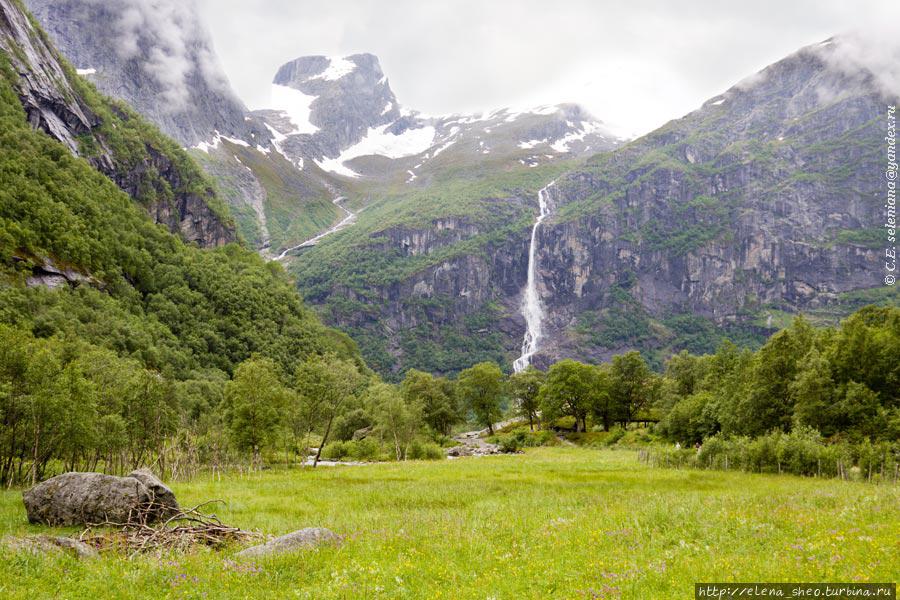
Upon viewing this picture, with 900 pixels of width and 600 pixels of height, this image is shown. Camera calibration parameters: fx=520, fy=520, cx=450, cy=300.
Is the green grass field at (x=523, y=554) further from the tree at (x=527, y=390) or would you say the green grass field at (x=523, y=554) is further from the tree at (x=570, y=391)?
the tree at (x=527, y=390)

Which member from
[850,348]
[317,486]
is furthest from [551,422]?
[317,486]

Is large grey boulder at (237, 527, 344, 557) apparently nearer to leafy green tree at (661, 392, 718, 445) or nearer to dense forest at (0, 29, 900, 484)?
dense forest at (0, 29, 900, 484)

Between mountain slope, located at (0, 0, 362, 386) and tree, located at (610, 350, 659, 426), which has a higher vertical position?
mountain slope, located at (0, 0, 362, 386)

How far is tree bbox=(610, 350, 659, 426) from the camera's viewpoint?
320 ft

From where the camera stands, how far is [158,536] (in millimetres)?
16547

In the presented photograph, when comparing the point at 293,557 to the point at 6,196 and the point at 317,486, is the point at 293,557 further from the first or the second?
the point at 6,196

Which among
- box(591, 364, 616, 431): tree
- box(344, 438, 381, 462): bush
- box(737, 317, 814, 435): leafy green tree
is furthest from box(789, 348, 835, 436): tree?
box(344, 438, 381, 462): bush

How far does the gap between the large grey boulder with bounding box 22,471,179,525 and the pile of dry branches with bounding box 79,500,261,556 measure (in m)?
0.45

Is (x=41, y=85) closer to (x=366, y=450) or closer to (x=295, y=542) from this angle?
(x=366, y=450)

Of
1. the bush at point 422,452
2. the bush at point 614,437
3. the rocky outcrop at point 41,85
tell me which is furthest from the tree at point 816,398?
the rocky outcrop at point 41,85

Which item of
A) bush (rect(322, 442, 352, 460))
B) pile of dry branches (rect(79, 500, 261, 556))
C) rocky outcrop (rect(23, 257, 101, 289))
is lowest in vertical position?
bush (rect(322, 442, 352, 460))

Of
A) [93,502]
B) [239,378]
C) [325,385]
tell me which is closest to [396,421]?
[325,385]

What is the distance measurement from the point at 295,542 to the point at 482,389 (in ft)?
300

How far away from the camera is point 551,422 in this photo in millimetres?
99688
